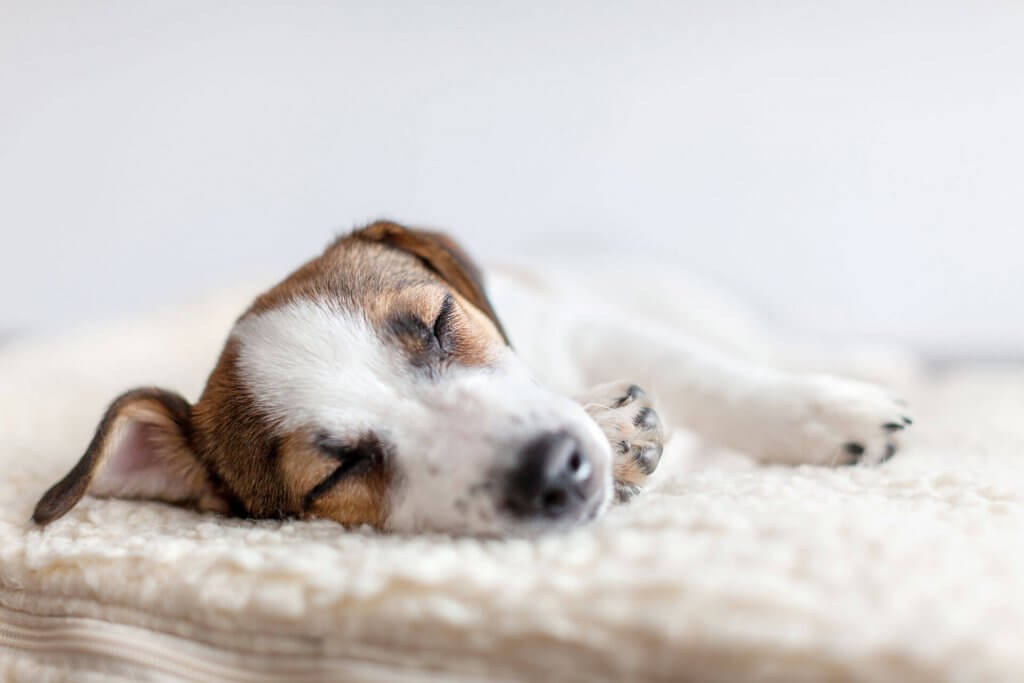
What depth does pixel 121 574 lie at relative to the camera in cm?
108

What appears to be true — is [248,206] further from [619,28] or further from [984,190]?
[984,190]

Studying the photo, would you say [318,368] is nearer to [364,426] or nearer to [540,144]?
[364,426]

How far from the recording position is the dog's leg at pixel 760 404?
4.76 feet

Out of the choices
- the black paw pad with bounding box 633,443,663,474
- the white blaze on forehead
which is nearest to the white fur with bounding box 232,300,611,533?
the white blaze on forehead

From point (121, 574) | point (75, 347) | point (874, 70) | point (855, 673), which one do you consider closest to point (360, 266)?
point (121, 574)

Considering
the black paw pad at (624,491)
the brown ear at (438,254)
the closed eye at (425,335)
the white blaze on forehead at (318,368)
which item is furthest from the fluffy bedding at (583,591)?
the brown ear at (438,254)

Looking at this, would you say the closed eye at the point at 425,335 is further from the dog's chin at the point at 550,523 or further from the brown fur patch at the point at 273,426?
the dog's chin at the point at 550,523

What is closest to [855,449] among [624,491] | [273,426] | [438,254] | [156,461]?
[624,491]

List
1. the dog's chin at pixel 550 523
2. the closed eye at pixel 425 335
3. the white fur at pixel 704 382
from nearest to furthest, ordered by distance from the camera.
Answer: the dog's chin at pixel 550 523 < the closed eye at pixel 425 335 < the white fur at pixel 704 382

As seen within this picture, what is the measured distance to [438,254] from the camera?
1721 mm

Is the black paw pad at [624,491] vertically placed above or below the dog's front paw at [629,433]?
below

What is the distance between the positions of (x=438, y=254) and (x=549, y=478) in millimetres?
765

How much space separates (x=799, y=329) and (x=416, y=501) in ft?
9.25

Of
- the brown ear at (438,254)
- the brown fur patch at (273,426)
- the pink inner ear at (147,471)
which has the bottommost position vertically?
the pink inner ear at (147,471)
